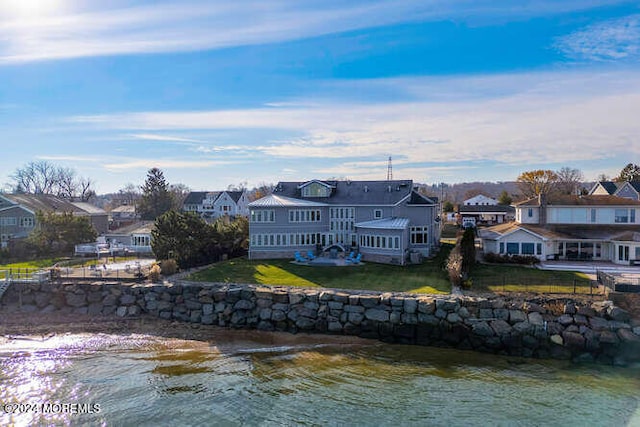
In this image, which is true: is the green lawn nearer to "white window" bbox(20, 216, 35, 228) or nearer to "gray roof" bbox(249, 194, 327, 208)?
"white window" bbox(20, 216, 35, 228)

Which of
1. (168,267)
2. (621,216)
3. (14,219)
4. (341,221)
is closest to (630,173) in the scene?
(621,216)

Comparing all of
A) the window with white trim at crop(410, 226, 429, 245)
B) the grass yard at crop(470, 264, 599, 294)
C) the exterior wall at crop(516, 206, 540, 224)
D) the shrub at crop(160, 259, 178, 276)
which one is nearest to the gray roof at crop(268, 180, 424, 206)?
the window with white trim at crop(410, 226, 429, 245)

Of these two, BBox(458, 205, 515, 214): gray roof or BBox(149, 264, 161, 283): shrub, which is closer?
BBox(149, 264, 161, 283): shrub

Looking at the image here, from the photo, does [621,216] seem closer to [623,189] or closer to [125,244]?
[623,189]

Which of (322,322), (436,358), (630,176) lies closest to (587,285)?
(436,358)

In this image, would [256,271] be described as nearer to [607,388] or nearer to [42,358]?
[42,358]

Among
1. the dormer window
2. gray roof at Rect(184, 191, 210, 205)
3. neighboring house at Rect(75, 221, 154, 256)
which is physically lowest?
neighboring house at Rect(75, 221, 154, 256)
